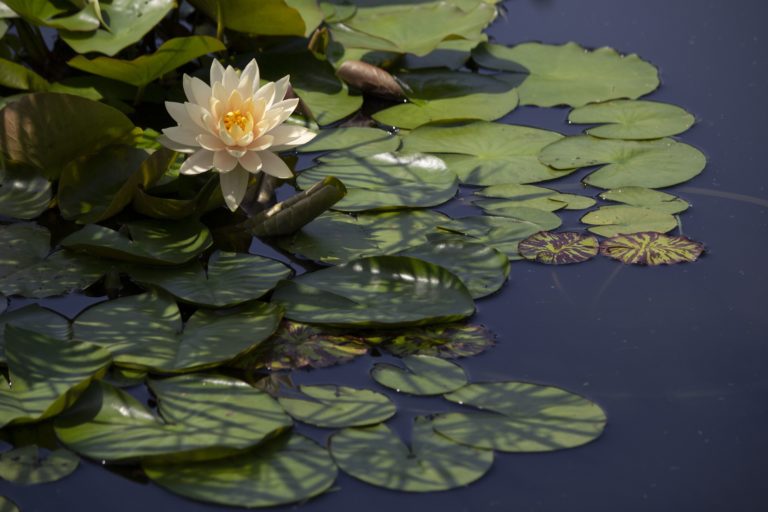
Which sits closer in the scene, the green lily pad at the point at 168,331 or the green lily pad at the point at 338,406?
the green lily pad at the point at 338,406

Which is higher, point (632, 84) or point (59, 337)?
point (632, 84)

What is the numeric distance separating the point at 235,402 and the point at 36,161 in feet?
2.85

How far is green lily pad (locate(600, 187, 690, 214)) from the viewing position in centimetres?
228

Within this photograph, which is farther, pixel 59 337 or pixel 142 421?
pixel 59 337

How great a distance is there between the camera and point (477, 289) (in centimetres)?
202

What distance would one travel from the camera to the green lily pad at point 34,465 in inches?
63.1

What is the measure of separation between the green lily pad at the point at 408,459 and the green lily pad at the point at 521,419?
0.09ft

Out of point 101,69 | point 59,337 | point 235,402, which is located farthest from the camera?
point 101,69

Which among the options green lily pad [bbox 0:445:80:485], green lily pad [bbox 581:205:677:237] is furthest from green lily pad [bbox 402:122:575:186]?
green lily pad [bbox 0:445:80:485]

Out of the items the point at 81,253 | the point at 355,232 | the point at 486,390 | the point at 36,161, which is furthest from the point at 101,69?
the point at 486,390

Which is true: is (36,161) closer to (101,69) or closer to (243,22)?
(101,69)

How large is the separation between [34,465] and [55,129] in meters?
0.84

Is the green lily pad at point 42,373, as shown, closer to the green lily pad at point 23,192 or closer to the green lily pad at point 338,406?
the green lily pad at point 338,406

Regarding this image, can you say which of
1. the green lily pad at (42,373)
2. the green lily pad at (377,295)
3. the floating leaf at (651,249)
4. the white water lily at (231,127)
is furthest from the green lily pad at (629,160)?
the green lily pad at (42,373)
